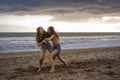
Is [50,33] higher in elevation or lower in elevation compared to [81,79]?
higher

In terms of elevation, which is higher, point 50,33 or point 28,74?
point 50,33

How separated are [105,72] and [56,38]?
2268mm

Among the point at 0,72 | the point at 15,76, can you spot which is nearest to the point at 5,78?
the point at 15,76

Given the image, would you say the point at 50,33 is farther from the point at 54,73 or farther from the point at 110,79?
the point at 110,79

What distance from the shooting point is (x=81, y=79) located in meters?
8.61

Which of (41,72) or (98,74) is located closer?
(98,74)

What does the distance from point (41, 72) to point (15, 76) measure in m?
1.16

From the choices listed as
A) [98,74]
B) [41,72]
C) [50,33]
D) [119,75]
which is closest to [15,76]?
[41,72]

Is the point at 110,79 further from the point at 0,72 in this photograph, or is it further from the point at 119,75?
the point at 0,72

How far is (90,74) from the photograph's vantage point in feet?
30.9

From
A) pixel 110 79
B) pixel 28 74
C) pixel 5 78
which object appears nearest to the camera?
pixel 110 79

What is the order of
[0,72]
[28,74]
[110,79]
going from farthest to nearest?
[0,72] → [28,74] → [110,79]

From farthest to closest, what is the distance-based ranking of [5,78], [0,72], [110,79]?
[0,72] < [5,78] < [110,79]

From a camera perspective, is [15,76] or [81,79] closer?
[81,79]
